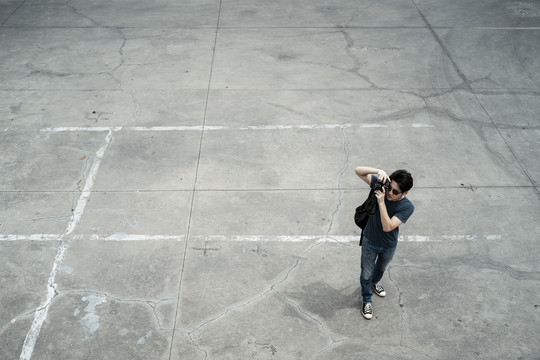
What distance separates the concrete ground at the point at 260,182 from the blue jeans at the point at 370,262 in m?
0.37

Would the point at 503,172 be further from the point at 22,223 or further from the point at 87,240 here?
the point at 22,223

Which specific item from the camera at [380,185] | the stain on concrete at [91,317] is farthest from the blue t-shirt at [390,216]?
the stain on concrete at [91,317]

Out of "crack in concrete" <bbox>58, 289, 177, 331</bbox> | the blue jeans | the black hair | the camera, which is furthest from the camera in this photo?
"crack in concrete" <bbox>58, 289, 177, 331</bbox>

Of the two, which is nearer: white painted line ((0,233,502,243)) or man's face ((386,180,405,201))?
man's face ((386,180,405,201))

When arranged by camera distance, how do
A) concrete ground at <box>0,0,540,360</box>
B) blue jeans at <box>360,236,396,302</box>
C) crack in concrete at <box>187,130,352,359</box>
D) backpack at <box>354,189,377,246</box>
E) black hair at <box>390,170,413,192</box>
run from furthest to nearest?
1. concrete ground at <box>0,0,540,360</box>
2. crack in concrete at <box>187,130,352,359</box>
3. blue jeans at <box>360,236,396,302</box>
4. backpack at <box>354,189,377,246</box>
5. black hair at <box>390,170,413,192</box>

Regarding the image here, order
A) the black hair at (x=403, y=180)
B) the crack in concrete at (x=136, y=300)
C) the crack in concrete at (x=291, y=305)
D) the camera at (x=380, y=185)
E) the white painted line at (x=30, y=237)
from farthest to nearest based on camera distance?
the white painted line at (x=30, y=237) < the crack in concrete at (x=136, y=300) < the crack in concrete at (x=291, y=305) < the camera at (x=380, y=185) < the black hair at (x=403, y=180)

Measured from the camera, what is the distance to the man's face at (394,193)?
4.54 meters

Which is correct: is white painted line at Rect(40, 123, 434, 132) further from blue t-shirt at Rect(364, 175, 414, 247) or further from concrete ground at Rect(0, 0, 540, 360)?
blue t-shirt at Rect(364, 175, 414, 247)

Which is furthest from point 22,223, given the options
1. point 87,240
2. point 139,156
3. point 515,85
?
point 515,85

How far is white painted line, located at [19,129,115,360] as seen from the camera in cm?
503

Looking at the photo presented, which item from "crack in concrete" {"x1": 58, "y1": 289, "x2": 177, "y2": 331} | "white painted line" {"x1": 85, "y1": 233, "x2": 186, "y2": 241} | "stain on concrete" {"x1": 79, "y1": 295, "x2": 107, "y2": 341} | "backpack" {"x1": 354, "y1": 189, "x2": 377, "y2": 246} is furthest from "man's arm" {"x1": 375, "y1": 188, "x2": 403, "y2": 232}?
"stain on concrete" {"x1": 79, "y1": 295, "x2": 107, "y2": 341}

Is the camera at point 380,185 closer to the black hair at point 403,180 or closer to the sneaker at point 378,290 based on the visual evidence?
the black hair at point 403,180

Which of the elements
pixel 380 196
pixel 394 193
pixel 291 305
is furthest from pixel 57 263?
pixel 394 193

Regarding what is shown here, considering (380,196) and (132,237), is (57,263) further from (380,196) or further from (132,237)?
(380,196)
